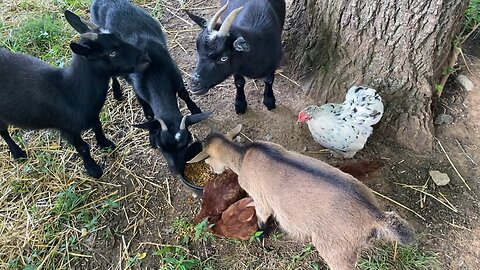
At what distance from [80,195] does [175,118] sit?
94cm

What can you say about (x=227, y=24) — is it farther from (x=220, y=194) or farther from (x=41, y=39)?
(x=41, y=39)

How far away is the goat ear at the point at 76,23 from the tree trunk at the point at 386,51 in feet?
5.60

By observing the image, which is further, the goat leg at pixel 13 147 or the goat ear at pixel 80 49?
the goat leg at pixel 13 147

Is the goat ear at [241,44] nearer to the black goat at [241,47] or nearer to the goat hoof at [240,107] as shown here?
the black goat at [241,47]

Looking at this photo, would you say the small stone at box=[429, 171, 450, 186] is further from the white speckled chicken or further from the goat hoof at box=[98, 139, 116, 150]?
the goat hoof at box=[98, 139, 116, 150]

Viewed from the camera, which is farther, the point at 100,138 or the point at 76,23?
the point at 100,138

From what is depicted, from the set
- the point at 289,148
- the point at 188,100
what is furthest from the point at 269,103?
the point at 188,100

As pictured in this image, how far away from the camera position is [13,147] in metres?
3.77

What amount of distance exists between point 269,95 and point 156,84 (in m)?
0.92

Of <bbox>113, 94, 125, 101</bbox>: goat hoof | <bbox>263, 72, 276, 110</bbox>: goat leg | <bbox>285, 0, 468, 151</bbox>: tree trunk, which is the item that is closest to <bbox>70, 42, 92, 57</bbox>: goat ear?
<bbox>113, 94, 125, 101</bbox>: goat hoof

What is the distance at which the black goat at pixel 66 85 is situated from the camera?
3305mm

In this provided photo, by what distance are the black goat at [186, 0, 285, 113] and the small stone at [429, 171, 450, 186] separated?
1336 mm

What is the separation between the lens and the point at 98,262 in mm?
3230

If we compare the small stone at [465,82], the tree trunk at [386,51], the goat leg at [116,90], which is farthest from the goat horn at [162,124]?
the small stone at [465,82]
